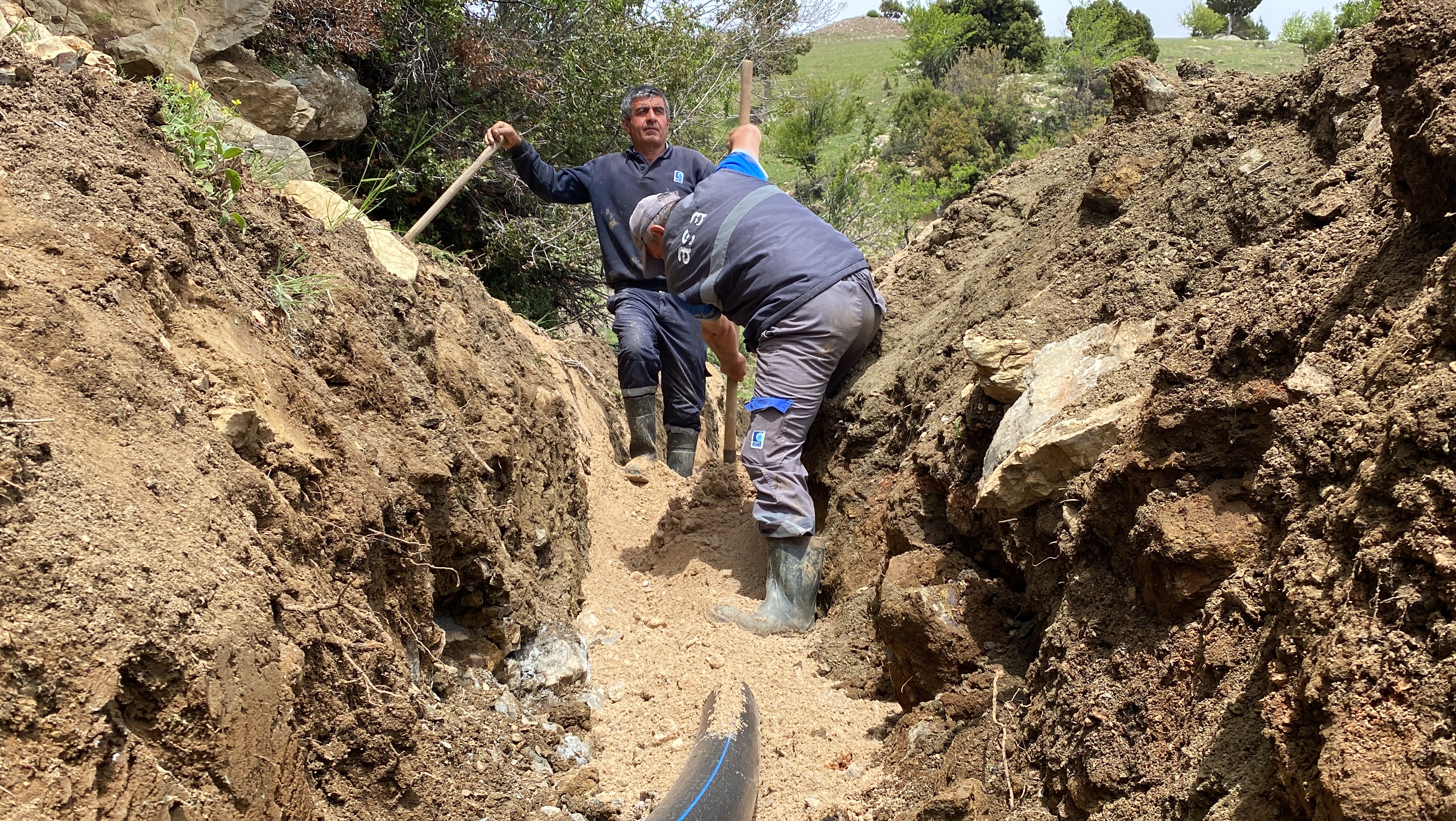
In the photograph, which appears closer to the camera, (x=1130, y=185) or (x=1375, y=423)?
(x=1375, y=423)

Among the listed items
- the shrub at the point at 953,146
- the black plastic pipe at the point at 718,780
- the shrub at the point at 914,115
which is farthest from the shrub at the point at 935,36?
the black plastic pipe at the point at 718,780

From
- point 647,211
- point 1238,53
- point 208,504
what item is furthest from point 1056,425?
point 1238,53

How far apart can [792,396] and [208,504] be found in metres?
2.59

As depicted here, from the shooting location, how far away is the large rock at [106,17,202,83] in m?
3.87

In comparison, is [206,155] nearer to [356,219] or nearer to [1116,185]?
[356,219]

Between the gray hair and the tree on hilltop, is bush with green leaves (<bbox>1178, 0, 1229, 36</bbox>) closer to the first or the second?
the tree on hilltop

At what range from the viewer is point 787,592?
402cm

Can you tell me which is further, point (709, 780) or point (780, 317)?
point (780, 317)

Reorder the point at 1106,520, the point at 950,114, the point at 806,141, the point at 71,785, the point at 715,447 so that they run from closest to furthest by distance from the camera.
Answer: the point at 71,785, the point at 1106,520, the point at 715,447, the point at 806,141, the point at 950,114

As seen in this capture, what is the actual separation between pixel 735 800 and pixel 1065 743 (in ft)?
2.99

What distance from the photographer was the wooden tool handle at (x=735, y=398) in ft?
17.5

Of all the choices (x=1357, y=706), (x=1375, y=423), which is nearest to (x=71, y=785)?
(x=1357, y=706)

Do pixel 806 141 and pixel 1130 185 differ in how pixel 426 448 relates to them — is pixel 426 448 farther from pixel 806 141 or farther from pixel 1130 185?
pixel 806 141

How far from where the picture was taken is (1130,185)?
378 centimetres
